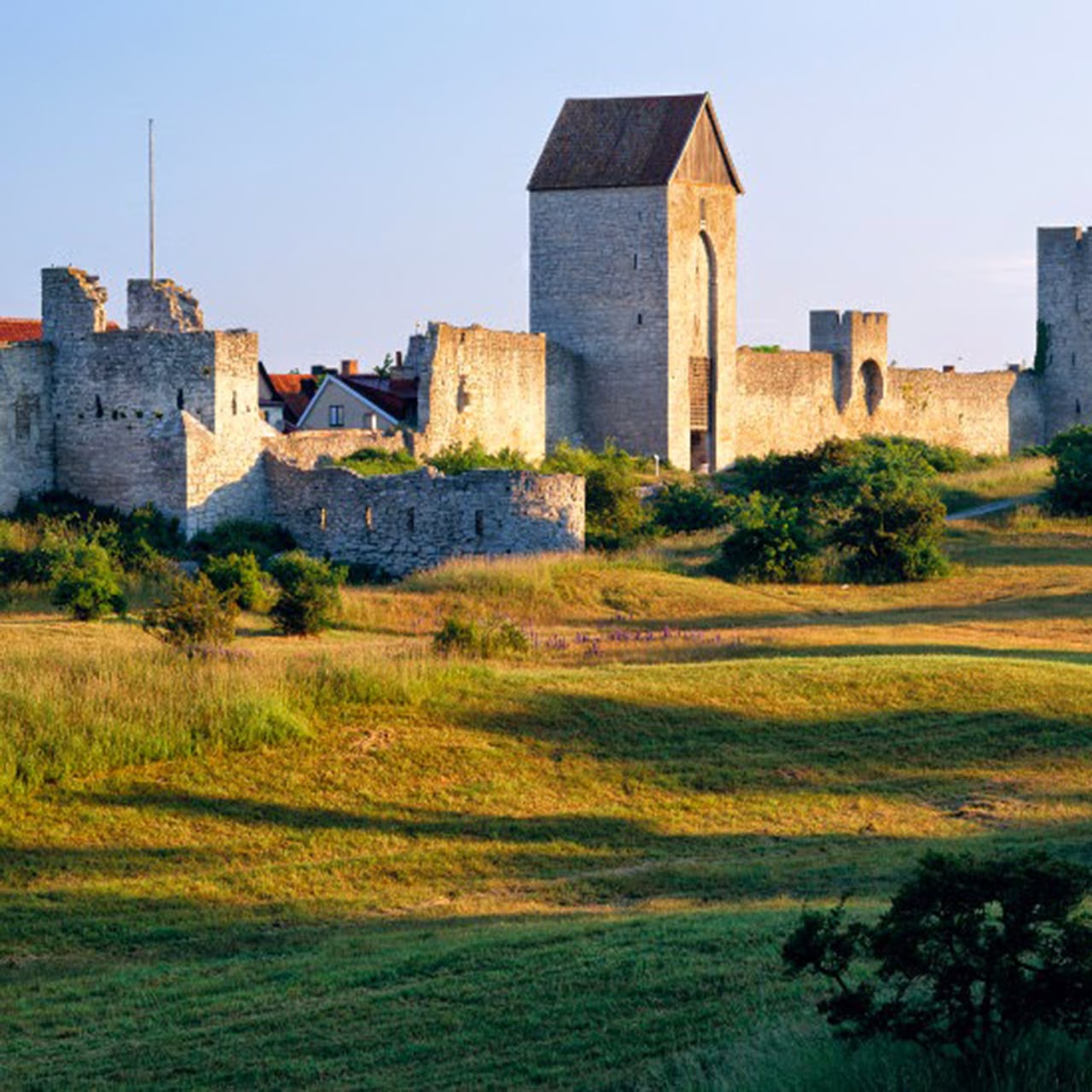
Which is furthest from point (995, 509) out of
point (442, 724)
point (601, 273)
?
point (442, 724)

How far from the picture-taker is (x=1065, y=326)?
62.2m

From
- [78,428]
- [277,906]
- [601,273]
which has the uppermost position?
[601,273]

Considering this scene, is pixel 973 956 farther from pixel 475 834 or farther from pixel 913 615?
pixel 913 615

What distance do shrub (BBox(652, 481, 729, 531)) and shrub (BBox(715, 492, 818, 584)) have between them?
15.1ft

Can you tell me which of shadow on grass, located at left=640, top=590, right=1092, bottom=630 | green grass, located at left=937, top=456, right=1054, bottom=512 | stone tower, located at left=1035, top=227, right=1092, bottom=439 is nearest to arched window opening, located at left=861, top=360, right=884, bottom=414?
green grass, located at left=937, top=456, right=1054, bottom=512

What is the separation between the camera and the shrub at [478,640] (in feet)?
70.7

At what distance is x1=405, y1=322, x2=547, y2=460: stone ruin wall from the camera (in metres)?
38.5

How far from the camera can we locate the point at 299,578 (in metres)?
25.6

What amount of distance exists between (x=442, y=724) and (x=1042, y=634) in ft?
35.0

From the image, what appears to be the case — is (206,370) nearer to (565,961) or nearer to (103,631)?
(103,631)

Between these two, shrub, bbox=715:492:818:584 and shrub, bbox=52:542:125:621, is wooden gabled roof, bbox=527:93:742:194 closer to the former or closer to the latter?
shrub, bbox=715:492:818:584

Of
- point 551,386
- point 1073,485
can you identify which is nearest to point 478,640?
point 1073,485

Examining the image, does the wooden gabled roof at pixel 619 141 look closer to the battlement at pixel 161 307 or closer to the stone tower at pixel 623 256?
the stone tower at pixel 623 256

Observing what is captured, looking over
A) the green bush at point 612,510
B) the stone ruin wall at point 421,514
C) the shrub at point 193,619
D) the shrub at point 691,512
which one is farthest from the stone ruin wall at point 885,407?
the shrub at point 193,619
